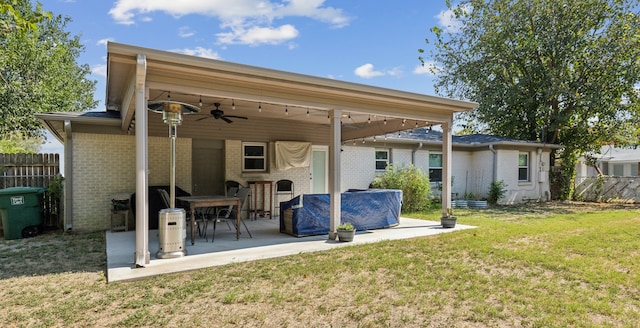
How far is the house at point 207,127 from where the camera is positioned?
16.1ft

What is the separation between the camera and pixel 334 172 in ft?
21.7

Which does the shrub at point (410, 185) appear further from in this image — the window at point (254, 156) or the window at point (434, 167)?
the window at point (254, 156)

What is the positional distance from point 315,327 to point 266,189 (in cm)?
716

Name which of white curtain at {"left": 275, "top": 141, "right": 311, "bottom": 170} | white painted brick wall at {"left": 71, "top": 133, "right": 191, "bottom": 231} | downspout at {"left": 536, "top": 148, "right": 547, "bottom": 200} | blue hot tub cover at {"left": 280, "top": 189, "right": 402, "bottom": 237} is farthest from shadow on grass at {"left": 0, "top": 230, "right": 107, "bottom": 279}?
downspout at {"left": 536, "top": 148, "right": 547, "bottom": 200}

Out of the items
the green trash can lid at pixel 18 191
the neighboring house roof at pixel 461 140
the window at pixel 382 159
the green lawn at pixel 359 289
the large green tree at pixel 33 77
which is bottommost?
the green lawn at pixel 359 289

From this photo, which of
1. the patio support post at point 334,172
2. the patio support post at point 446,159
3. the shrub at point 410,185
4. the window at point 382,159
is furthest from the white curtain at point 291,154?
the patio support post at point 446,159

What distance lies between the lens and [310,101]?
635cm

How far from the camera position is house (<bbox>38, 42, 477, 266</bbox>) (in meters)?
4.91

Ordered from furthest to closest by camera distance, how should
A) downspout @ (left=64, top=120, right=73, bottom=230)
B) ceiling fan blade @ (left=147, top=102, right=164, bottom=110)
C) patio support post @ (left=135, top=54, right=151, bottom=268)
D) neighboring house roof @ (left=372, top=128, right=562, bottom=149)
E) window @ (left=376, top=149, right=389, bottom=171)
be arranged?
neighboring house roof @ (left=372, top=128, right=562, bottom=149), window @ (left=376, top=149, right=389, bottom=171), downspout @ (left=64, top=120, right=73, bottom=230), ceiling fan blade @ (left=147, top=102, right=164, bottom=110), patio support post @ (left=135, top=54, right=151, bottom=268)

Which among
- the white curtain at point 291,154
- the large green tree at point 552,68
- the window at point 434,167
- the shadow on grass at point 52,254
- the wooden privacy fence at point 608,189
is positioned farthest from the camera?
the wooden privacy fence at point 608,189

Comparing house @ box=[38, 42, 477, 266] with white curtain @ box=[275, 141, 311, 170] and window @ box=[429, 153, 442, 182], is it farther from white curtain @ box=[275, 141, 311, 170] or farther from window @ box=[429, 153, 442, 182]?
window @ box=[429, 153, 442, 182]

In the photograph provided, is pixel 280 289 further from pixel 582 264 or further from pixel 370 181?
pixel 370 181

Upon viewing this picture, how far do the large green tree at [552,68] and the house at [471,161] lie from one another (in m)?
1.84

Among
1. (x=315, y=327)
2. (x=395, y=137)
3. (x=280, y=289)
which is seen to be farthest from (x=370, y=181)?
(x=315, y=327)
